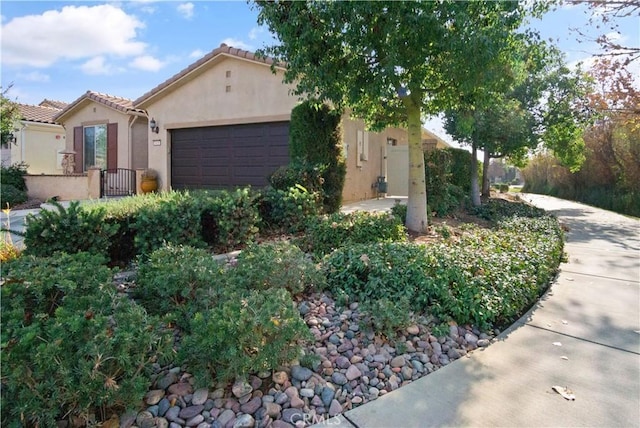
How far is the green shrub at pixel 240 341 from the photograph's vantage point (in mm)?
2170

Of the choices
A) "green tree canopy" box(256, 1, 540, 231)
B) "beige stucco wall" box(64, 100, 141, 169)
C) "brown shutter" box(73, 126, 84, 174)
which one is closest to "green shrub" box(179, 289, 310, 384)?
"green tree canopy" box(256, 1, 540, 231)

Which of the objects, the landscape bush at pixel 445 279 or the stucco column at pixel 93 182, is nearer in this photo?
the landscape bush at pixel 445 279

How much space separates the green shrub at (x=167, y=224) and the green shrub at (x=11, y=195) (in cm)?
938

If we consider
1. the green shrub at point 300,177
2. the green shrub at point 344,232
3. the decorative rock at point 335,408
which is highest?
the green shrub at point 300,177

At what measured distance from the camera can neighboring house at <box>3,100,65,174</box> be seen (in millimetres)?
16625

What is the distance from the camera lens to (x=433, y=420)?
216cm

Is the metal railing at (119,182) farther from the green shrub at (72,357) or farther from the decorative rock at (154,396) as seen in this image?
the decorative rock at (154,396)

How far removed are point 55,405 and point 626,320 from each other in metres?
4.69

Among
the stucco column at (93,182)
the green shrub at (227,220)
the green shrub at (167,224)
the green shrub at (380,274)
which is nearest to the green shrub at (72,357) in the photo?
the green shrub at (380,274)

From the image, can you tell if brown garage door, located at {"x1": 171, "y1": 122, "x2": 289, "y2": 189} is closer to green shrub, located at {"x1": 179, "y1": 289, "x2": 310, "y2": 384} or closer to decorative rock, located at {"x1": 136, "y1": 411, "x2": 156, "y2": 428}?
green shrub, located at {"x1": 179, "y1": 289, "x2": 310, "y2": 384}

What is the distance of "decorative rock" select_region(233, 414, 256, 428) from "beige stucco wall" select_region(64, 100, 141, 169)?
1409 cm

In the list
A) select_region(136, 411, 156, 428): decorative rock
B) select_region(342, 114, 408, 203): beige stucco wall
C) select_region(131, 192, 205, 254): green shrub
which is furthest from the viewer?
select_region(342, 114, 408, 203): beige stucco wall

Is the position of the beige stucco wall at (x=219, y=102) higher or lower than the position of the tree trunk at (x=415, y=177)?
higher

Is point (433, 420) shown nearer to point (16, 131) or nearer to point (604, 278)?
point (604, 278)
